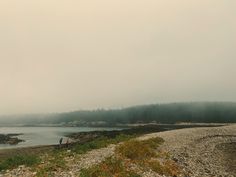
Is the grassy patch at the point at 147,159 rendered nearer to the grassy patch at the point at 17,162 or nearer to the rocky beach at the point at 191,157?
the rocky beach at the point at 191,157

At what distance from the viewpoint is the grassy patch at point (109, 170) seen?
2845cm

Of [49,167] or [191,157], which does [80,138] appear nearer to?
[191,157]

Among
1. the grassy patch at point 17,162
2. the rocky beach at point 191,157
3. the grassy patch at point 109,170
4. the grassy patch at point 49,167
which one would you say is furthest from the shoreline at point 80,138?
the grassy patch at point 109,170

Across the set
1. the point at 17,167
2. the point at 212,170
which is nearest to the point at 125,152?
the point at 212,170

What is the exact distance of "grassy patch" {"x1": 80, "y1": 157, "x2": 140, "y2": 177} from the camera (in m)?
28.5

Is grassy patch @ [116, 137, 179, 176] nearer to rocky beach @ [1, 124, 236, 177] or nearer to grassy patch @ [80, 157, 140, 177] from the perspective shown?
rocky beach @ [1, 124, 236, 177]

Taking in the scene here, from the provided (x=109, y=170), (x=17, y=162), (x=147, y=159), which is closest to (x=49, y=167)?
(x=17, y=162)

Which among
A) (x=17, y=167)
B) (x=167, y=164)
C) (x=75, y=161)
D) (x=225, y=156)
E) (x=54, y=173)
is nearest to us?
(x=54, y=173)

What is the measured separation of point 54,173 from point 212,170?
19.6m

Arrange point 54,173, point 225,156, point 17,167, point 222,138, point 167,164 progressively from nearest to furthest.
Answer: point 54,173, point 17,167, point 167,164, point 225,156, point 222,138

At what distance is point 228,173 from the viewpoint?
135ft

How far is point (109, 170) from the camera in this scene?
30438mm

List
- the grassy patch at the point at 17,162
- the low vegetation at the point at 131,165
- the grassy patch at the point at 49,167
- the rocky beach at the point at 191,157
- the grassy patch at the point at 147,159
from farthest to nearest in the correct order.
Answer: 1. the grassy patch at the point at 147,159
2. the grassy patch at the point at 17,162
3. the rocky beach at the point at 191,157
4. the low vegetation at the point at 131,165
5. the grassy patch at the point at 49,167

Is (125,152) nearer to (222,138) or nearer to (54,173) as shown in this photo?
(54,173)
